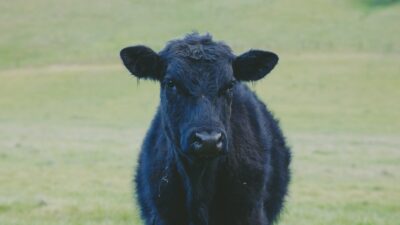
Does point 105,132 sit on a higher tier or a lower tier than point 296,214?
lower

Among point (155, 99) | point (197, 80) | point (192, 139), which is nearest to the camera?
point (192, 139)

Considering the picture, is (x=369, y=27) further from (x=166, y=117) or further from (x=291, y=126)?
(x=166, y=117)

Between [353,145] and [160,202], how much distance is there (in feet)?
60.6

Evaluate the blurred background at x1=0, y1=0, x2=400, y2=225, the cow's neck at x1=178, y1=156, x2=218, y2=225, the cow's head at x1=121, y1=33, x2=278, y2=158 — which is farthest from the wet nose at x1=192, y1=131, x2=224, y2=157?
the blurred background at x1=0, y1=0, x2=400, y2=225

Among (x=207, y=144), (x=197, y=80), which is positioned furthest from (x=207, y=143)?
(x=197, y=80)

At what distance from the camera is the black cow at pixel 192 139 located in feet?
19.1

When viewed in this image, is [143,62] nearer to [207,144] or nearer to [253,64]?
[253,64]

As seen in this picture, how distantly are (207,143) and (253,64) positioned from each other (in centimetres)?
124

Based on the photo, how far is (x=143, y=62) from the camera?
6301 mm

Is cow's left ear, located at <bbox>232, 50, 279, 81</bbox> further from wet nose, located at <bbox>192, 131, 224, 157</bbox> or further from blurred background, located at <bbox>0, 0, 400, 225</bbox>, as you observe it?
blurred background, located at <bbox>0, 0, 400, 225</bbox>

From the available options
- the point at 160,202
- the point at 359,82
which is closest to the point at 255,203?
the point at 160,202

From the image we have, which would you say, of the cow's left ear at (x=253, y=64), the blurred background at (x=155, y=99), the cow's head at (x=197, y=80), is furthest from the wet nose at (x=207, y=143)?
the blurred background at (x=155, y=99)

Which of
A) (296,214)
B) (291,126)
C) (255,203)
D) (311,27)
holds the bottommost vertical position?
(311,27)

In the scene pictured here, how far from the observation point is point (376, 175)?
1614 centimetres
